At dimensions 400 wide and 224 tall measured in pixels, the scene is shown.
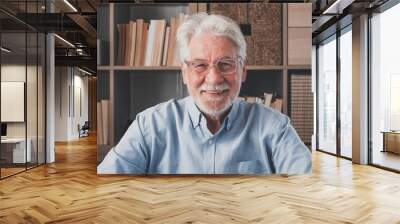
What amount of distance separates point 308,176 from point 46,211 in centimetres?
412

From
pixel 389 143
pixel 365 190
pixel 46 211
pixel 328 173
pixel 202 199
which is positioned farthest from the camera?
pixel 389 143

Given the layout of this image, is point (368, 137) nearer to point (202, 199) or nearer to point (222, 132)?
point (222, 132)

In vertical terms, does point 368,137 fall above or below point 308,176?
above

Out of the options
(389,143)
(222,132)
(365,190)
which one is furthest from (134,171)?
(389,143)

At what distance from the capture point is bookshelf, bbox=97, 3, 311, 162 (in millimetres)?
6340

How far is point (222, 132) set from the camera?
6137 millimetres

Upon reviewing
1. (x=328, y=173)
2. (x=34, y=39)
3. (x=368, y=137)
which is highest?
(x=34, y=39)

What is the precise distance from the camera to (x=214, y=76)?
19.9 feet

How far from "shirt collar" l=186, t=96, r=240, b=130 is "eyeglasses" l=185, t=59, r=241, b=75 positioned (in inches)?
17.2

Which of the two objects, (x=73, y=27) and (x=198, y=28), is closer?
(x=198, y=28)

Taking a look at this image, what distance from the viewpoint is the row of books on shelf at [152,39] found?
6352 mm

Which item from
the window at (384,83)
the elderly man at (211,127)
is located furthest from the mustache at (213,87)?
the window at (384,83)

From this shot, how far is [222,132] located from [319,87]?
20.1ft

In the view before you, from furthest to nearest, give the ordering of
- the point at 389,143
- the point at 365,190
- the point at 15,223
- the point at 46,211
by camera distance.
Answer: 1. the point at 389,143
2. the point at 365,190
3. the point at 46,211
4. the point at 15,223
